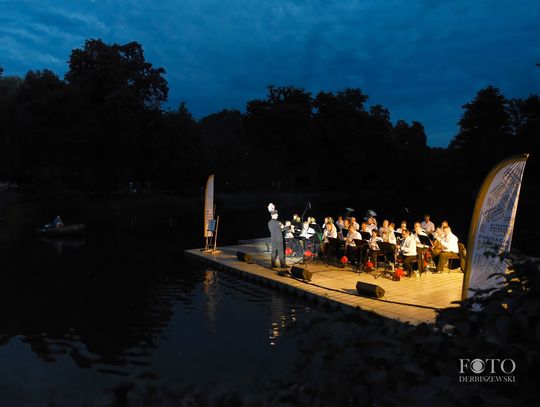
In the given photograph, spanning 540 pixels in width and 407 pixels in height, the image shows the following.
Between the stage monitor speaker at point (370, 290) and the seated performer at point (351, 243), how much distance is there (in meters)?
3.60

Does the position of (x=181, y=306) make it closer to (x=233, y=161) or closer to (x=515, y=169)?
(x=515, y=169)

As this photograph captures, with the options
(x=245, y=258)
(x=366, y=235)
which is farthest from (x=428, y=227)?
(x=245, y=258)

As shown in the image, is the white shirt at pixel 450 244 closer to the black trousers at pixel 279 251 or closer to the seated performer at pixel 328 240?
the seated performer at pixel 328 240

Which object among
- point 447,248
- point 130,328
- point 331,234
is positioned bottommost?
point 130,328

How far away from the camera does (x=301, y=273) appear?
15.3m

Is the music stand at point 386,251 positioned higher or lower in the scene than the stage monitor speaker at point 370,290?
higher

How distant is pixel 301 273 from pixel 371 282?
2.39 metres

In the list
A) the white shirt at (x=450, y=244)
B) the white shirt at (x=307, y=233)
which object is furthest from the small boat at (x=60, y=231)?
the white shirt at (x=450, y=244)

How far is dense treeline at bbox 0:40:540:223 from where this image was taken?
154ft

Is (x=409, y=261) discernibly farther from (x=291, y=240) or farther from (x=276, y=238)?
(x=291, y=240)

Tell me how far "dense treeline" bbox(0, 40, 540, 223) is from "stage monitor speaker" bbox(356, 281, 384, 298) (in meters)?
39.1

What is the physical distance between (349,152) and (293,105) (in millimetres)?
14246

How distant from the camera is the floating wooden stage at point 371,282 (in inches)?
452

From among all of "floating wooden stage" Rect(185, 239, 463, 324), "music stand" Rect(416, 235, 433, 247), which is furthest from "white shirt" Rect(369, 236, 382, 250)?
"music stand" Rect(416, 235, 433, 247)
